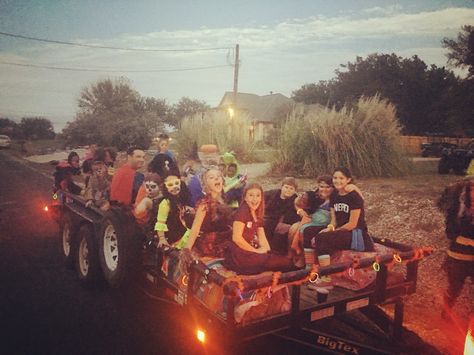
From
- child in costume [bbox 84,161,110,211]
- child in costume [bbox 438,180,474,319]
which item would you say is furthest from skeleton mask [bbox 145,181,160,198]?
child in costume [bbox 438,180,474,319]

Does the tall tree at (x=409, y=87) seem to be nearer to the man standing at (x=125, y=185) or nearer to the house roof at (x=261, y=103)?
the house roof at (x=261, y=103)

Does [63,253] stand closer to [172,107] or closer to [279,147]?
[279,147]

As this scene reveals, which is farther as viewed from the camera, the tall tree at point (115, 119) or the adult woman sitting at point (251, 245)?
the tall tree at point (115, 119)

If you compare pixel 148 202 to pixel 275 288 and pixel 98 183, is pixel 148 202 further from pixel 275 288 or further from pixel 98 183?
pixel 98 183

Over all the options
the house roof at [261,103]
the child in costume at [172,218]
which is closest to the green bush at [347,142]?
the child in costume at [172,218]

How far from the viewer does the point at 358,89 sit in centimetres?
4569

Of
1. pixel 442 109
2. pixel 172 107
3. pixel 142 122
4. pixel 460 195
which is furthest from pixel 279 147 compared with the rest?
pixel 172 107

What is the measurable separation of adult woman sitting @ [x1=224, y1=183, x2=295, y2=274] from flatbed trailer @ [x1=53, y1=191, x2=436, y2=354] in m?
0.24

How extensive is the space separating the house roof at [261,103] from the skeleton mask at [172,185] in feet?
155

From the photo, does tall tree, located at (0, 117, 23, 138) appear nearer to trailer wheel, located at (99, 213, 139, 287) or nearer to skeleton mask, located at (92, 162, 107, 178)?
skeleton mask, located at (92, 162, 107, 178)

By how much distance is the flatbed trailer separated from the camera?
2.60m

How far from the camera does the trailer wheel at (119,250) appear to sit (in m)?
3.79

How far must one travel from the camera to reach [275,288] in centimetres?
279

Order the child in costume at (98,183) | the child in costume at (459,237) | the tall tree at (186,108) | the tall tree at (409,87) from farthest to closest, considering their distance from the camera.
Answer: the tall tree at (186,108), the tall tree at (409,87), the child in costume at (98,183), the child in costume at (459,237)
